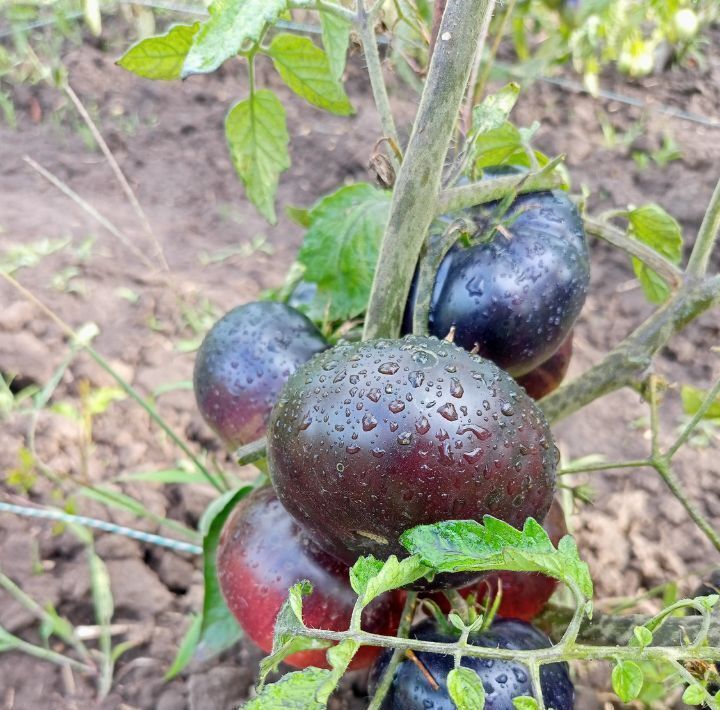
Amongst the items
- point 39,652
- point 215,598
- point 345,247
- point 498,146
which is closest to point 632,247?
point 498,146

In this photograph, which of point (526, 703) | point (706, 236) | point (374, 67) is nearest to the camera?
point (526, 703)

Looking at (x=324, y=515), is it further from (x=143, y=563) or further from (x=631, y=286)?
(x=631, y=286)

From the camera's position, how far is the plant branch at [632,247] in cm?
79

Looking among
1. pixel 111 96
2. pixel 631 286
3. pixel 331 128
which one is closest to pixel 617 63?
pixel 331 128

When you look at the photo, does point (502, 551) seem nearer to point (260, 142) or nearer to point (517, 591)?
point (517, 591)

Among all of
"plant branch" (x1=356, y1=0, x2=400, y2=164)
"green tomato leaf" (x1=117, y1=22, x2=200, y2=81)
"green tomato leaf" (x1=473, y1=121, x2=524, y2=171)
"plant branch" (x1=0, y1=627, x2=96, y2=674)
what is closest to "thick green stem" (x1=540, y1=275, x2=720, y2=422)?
"green tomato leaf" (x1=473, y1=121, x2=524, y2=171)

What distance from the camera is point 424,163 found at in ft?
1.90

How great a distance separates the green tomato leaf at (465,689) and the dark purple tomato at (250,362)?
41cm

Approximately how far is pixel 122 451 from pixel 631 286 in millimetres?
1360

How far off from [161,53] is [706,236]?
0.61m

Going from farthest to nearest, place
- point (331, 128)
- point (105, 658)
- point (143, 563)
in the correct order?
point (331, 128) < point (143, 563) < point (105, 658)

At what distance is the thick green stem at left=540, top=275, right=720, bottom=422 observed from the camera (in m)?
0.80

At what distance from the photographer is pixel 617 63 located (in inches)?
117

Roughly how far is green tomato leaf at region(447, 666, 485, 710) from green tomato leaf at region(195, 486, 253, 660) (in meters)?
0.46
